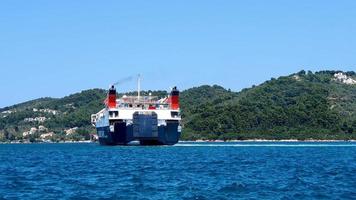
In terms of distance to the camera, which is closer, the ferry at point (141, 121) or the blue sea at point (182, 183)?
the blue sea at point (182, 183)

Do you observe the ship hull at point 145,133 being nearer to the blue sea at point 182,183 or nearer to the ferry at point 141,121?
the ferry at point 141,121

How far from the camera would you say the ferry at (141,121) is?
138 metres

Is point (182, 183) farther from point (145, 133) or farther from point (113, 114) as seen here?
point (113, 114)

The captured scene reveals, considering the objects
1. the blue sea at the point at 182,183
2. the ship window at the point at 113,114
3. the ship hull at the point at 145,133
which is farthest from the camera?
the ship window at the point at 113,114

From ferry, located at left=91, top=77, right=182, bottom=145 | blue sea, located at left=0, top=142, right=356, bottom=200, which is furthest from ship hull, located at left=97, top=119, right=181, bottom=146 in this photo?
blue sea, located at left=0, top=142, right=356, bottom=200

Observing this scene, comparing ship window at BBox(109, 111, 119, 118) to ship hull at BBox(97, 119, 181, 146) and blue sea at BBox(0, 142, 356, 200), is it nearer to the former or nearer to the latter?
ship hull at BBox(97, 119, 181, 146)

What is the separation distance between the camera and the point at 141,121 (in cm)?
13762

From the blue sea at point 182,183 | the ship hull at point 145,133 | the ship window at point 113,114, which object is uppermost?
the ship window at point 113,114

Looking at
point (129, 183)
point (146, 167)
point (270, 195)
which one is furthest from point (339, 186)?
point (146, 167)

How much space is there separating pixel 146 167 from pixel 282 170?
13.0 m

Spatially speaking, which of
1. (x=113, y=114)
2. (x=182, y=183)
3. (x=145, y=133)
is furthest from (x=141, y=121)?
(x=182, y=183)

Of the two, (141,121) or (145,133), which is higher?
(141,121)

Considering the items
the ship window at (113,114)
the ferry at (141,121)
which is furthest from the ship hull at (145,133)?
the ship window at (113,114)

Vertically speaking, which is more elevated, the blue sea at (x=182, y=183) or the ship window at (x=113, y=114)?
the ship window at (x=113, y=114)
